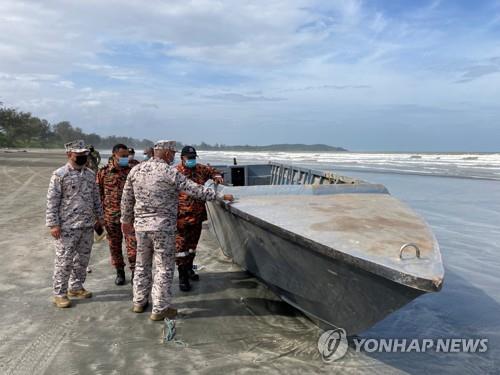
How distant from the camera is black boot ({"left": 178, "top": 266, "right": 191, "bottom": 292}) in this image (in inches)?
192

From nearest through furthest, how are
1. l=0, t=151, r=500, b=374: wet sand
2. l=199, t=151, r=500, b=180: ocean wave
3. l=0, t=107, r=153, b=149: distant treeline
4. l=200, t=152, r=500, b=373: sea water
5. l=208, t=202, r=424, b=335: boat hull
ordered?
l=208, t=202, r=424, b=335: boat hull, l=0, t=151, r=500, b=374: wet sand, l=200, t=152, r=500, b=373: sea water, l=199, t=151, r=500, b=180: ocean wave, l=0, t=107, r=153, b=149: distant treeline

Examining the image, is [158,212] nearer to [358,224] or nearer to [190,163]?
[190,163]

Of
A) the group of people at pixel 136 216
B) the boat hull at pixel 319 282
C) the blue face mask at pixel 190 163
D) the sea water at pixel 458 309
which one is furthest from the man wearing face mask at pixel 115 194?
the sea water at pixel 458 309

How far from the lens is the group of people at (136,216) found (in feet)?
12.9

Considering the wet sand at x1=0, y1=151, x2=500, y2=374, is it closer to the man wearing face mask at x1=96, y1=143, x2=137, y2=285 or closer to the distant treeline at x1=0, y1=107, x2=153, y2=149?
the man wearing face mask at x1=96, y1=143, x2=137, y2=285

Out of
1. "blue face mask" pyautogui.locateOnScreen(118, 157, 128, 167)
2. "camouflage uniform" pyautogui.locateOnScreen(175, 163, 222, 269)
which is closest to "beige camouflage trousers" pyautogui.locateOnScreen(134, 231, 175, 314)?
"camouflage uniform" pyautogui.locateOnScreen(175, 163, 222, 269)

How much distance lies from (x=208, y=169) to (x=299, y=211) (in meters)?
1.67

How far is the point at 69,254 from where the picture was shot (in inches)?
169

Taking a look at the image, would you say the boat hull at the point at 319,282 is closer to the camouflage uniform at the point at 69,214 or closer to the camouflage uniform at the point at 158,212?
the camouflage uniform at the point at 158,212

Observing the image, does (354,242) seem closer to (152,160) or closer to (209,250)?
(152,160)

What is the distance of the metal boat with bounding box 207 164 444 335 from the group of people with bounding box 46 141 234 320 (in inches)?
22.5

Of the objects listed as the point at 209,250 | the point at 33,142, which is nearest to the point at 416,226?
the point at 209,250

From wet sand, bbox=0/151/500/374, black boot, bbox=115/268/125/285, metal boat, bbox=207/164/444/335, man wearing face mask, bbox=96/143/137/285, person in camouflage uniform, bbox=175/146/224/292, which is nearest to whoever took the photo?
metal boat, bbox=207/164/444/335

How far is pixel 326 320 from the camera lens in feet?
12.1
